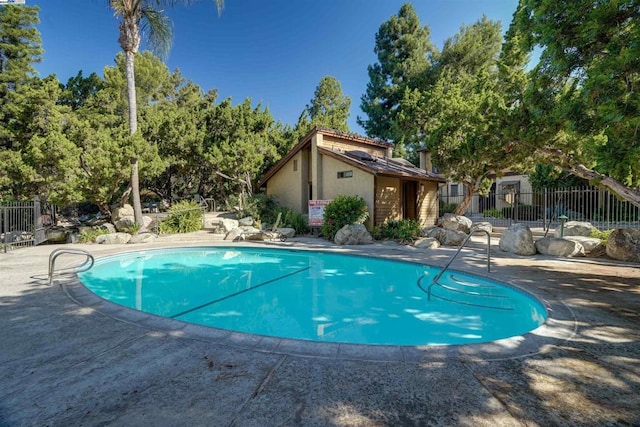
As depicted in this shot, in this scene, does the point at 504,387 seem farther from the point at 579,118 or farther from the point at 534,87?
the point at 534,87

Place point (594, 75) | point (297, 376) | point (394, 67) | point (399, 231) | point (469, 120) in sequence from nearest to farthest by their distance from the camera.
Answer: point (297, 376), point (594, 75), point (469, 120), point (399, 231), point (394, 67)

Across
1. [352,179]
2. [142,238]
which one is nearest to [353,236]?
[352,179]

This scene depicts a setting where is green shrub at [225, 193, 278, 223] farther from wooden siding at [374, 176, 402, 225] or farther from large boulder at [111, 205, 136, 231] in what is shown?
wooden siding at [374, 176, 402, 225]

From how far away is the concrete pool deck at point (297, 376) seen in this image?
208cm

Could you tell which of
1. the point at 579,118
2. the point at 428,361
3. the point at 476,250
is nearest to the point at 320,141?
the point at 476,250

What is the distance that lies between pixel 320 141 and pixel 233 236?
6.97 m

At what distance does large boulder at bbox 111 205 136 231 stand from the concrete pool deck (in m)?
12.2

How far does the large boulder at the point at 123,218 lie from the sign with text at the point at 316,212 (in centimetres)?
935

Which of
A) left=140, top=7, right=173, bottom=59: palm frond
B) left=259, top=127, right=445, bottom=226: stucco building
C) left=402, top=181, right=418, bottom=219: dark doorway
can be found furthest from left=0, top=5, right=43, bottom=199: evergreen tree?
left=402, top=181, right=418, bottom=219: dark doorway

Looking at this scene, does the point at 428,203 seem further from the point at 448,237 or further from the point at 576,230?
the point at 576,230

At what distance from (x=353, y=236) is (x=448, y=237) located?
3.90 m

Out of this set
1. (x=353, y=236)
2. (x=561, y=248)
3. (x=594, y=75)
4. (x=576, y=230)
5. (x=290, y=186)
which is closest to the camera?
(x=594, y=75)

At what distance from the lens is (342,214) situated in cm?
1321

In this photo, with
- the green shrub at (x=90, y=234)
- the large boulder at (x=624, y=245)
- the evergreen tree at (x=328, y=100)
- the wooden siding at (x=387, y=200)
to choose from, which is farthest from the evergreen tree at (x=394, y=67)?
the green shrub at (x=90, y=234)
